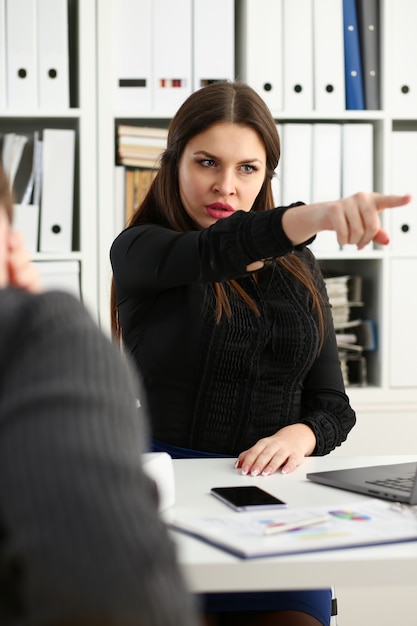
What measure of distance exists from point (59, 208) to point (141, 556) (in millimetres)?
2220

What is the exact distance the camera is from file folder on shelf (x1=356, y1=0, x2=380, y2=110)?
2639 mm

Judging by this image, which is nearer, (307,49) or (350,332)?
(307,49)

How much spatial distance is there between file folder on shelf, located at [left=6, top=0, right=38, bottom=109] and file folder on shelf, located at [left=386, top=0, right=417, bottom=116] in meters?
1.05

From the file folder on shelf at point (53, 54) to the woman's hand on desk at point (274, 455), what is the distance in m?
1.48

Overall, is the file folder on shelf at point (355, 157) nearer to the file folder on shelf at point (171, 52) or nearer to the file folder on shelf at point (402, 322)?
the file folder on shelf at point (402, 322)

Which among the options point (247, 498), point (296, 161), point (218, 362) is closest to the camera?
point (247, 498)

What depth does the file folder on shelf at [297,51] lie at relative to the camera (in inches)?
102

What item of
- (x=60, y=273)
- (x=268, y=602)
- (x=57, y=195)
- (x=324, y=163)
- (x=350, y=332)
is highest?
(x=324, y=163)

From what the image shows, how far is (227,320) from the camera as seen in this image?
5.27ft

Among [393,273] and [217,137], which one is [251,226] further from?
[393,273]

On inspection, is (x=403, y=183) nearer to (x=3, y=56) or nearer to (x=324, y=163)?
(x=324, y=163)

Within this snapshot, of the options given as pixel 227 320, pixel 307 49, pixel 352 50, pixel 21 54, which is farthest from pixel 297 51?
pixel 227 320

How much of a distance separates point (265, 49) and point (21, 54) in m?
0.71

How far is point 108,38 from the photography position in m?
2.52
